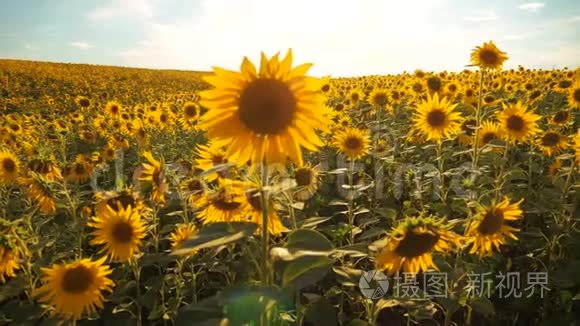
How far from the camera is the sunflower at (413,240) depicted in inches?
99.7

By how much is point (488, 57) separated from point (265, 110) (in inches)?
201

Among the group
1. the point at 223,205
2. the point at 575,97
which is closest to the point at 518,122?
the point at 575,97

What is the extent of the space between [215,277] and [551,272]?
324cm

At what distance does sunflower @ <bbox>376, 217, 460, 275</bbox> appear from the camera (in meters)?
2.53

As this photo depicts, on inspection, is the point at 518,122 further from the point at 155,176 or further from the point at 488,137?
the point at 155,176

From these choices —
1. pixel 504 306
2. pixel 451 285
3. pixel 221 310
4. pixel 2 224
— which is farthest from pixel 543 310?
pixel 2 224

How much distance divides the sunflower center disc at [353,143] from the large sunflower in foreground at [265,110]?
391 centimetres

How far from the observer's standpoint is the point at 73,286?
9.43ft

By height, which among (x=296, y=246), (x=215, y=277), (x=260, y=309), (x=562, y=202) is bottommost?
(x=215, y=277)

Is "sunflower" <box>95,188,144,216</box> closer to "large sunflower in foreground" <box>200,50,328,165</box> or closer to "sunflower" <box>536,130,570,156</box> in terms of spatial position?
"large sunflower in foreground" <box>200,50,328,165</box>

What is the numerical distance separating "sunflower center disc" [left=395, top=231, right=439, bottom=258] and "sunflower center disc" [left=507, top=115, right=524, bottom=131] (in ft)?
12.3

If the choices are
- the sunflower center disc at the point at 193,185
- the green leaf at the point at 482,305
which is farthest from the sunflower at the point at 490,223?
the sunflower center disc at the point at 193,185

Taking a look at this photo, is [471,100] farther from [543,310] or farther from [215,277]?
Answer: [215,277]

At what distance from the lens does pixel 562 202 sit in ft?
15.4
